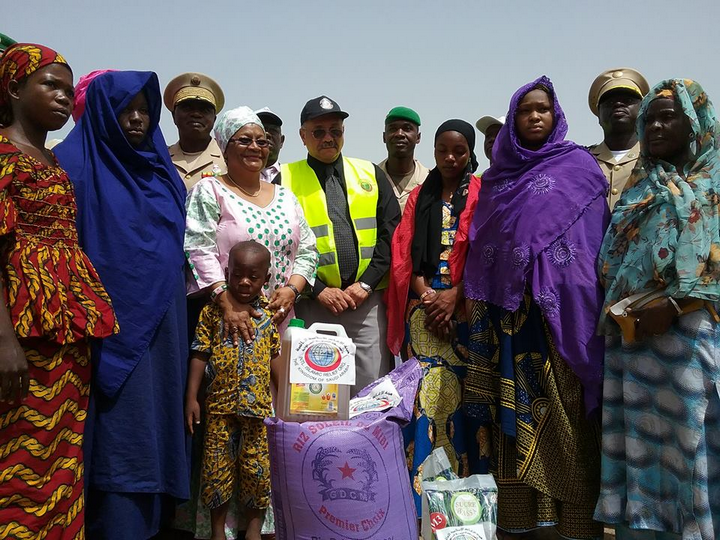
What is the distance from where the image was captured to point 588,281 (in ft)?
12.1

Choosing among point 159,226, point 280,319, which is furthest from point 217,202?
point 280,319

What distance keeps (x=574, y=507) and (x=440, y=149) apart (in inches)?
90.4

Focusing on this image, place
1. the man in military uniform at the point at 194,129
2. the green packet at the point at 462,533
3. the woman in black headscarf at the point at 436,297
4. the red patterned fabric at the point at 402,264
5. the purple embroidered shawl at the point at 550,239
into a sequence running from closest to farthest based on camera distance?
the green packet at the point at 462,533
the purple embroidered shawl at the point at 550,239
the woman in black headscarf at the point at 436,297
the red patterned fabric at the point at 402,264
the man in military uniform at the point at 194,129

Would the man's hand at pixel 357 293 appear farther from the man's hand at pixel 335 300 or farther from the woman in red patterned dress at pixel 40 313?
the woman in red patterned dress at pixel 40 313

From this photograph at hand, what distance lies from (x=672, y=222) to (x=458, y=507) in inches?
67.3

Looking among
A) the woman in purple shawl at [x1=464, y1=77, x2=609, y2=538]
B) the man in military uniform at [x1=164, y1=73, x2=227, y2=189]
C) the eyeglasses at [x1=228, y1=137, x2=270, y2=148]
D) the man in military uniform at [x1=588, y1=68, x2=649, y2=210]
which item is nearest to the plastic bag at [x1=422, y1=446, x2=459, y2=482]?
the woman in purple shawl at [x1=464, y1=77, x2=609, y2=538]

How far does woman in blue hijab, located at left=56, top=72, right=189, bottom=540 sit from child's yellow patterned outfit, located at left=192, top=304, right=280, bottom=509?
14cm

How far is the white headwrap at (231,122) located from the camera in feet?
13.0

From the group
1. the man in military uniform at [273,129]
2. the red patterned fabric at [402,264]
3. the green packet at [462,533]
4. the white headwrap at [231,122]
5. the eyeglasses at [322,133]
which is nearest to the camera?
the green packet at [462,533]

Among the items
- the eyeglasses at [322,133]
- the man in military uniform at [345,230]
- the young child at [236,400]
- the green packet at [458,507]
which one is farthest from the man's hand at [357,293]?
the green packet at [458,507]

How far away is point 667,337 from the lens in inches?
132

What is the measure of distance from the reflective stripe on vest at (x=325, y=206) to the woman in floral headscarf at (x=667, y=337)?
5.20 feet

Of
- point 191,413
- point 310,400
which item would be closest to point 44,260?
point 191,413

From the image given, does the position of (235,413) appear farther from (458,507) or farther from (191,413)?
(458,507)
